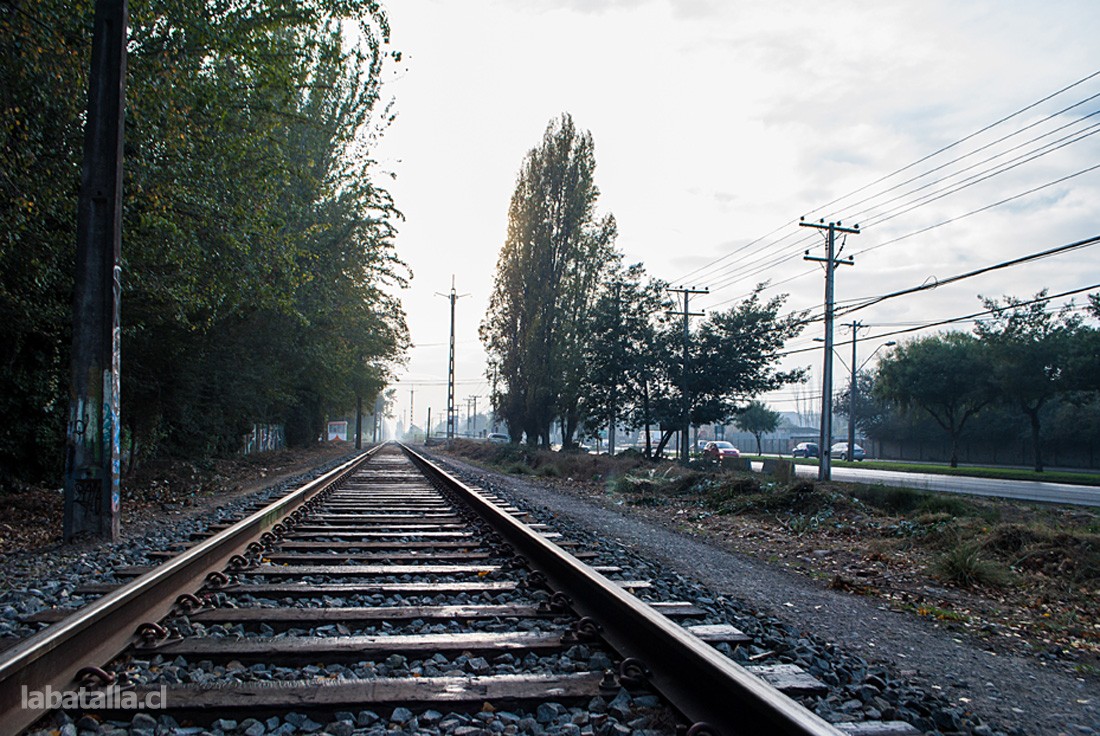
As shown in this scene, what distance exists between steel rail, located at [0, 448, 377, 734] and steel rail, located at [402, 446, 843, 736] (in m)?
2.20

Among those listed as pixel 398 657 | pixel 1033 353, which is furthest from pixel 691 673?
pixel 1033 353

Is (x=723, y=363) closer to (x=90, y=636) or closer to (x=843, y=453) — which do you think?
(x=90, y=636)

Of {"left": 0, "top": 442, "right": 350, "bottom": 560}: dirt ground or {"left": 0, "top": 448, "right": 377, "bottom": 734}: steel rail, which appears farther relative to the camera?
{"left": 0, "top": 442, "right": 350, "bottom": 560}: dirt ground

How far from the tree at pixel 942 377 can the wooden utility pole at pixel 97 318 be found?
4615 cm

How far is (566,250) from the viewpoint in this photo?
31.6m

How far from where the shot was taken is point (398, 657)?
10.4 ft

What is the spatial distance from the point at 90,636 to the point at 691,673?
8.22 feet

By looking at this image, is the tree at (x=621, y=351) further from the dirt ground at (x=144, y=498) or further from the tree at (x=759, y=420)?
the tree at (x=759, y=420)

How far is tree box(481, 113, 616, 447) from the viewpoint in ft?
99.9

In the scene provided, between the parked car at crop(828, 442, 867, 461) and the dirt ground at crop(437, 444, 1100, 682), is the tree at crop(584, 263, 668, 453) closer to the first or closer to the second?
the dirt ground at crop(437, 444, 1100, 682)

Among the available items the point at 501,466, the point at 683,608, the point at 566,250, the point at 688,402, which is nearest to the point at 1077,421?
the point at 688,402

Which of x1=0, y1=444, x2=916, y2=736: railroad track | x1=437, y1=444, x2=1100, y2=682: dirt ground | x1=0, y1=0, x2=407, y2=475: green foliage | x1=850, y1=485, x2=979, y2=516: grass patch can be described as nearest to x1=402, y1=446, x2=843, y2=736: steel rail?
x1=0, y1=444, x2=916, y2=736: railroad track

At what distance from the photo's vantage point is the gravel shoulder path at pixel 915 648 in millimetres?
3316

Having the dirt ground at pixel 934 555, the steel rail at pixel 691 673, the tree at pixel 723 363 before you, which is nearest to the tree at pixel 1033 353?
the tree at pixel 723 363
